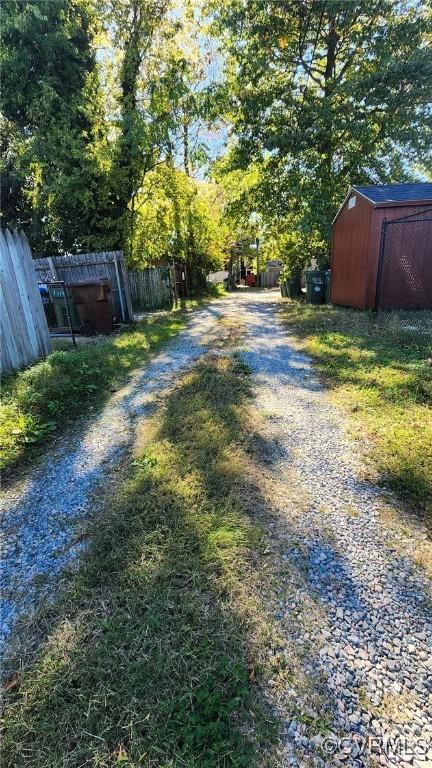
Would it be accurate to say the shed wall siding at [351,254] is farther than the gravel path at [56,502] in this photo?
Yes

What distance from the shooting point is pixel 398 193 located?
8945 millimetres

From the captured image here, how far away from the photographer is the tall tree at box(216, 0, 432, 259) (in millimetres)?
11109

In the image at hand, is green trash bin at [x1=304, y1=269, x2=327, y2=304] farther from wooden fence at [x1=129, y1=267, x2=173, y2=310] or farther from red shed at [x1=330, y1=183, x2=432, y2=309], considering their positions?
wooden fence at [x1=129, y1=267, x2=173, y2=310]

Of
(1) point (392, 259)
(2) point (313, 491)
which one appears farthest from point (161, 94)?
(2) point (313, 491)

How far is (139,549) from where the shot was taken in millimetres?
2000

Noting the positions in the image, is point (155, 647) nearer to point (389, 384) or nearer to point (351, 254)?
point (389, 384)

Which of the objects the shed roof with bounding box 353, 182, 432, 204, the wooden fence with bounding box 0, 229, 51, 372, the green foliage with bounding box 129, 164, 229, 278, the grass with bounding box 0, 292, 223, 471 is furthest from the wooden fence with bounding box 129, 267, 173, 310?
the wooden fence with bounding box 0, 229, 51, 372

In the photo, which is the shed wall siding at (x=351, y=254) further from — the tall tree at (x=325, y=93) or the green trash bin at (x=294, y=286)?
the green trash bin at (x=294, y=286)

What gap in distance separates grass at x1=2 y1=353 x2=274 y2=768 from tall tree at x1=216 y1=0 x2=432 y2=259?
12568 millimetres

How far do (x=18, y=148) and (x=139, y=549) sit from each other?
42.7ft

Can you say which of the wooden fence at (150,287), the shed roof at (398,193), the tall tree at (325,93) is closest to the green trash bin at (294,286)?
the tall tree at (325,93)

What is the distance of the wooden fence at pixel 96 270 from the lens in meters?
9.36

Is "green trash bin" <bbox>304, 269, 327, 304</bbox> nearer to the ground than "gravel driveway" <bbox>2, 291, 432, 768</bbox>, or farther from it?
farther from it

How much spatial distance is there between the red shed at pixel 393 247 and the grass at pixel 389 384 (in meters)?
1.14
